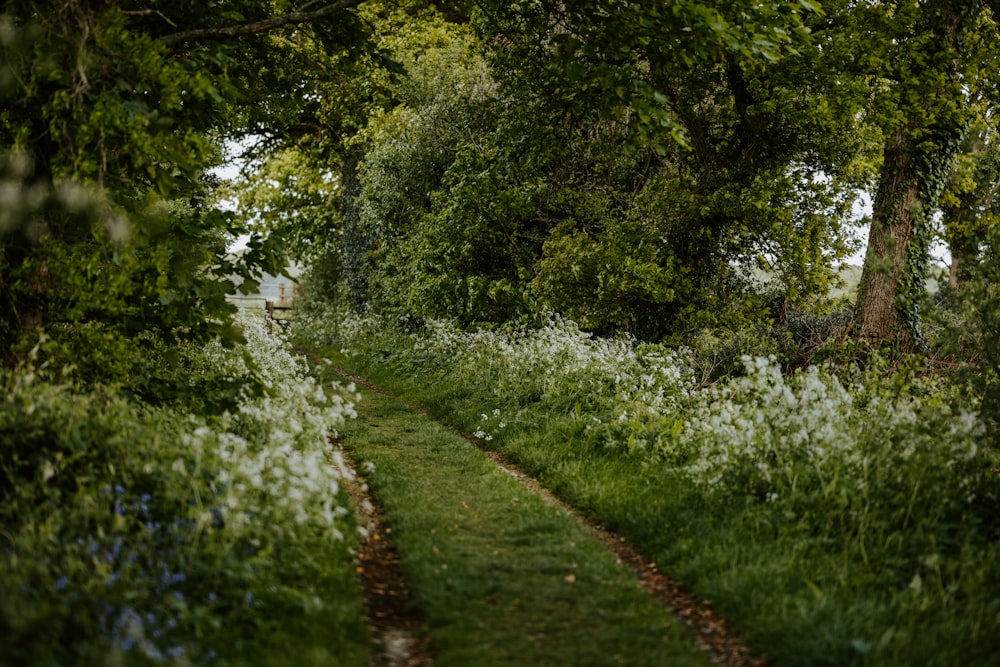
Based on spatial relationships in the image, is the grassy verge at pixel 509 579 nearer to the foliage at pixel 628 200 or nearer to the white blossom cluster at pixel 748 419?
the white blossom cluster at pixel 748 419

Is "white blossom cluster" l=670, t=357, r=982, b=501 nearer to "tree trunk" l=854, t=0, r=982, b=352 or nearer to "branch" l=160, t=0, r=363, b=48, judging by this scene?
"branch" l=160, t=0, r=363, b=48

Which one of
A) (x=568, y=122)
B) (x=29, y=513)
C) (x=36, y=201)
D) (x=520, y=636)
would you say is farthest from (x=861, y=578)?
(x=568, y=122)

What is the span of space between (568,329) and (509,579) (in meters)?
8.98

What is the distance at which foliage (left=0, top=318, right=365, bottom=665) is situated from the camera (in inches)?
171

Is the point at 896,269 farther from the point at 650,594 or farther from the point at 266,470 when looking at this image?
the point at 266,470

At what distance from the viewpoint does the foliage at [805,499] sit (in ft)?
17.6

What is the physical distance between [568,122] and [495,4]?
4.59 m

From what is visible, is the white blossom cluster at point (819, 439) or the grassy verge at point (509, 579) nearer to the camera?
the grassy verge at point (509, 579)

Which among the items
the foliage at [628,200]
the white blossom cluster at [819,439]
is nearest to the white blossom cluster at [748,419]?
the white blossom cluster at [819,439]

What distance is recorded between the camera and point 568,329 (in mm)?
14992

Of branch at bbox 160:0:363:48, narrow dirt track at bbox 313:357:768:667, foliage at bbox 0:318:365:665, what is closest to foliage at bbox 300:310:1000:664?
narrow dirt track at bbox 313:357:768:667

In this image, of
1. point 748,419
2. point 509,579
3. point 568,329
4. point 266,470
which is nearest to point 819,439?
point 748,419

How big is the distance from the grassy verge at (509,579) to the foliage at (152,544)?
0.75 metres

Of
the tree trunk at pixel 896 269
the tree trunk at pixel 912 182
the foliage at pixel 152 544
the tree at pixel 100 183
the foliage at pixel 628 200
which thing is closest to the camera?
the foliage at pixel 152 544
